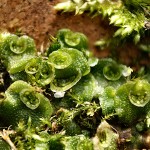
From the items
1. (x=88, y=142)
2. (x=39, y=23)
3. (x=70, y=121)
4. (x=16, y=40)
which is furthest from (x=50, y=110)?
(x=39, y=23)

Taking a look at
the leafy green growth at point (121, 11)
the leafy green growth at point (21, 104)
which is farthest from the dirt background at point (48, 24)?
the leafy green growth at point (21, 104)

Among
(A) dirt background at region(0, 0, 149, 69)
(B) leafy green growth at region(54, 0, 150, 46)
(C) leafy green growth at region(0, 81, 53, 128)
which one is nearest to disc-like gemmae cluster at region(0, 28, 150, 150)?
(C) leafy green growth at region(0, 81, 53, 128)

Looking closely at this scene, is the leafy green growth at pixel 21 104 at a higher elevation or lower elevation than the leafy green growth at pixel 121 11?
lower

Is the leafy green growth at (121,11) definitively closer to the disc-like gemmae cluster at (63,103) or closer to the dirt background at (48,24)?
the dirt background at (48,24)

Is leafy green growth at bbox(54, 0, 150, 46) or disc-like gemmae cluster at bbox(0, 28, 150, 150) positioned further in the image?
leafy green growth at bbox(54, 0, 150, 46)

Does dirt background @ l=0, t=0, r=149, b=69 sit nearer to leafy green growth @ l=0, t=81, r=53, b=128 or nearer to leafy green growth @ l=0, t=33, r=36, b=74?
leafy green growth @ l=0, t=33, r=36, b=74

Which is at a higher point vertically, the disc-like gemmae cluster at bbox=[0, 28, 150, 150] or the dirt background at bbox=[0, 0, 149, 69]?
the dirt background at bbox=[0, 0, 149, 69]

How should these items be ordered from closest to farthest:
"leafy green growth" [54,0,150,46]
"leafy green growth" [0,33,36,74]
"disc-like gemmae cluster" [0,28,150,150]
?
1. "disc-like gemmae cluster" [0,28,150,150]
2. "leafy green growth" [0,33,36,74]
3. "leafy green growth" [54,0,150,46]

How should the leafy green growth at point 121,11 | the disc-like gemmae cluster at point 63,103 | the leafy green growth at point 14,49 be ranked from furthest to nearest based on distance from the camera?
the leafy green growth at point 121,11 → the leafy green growth at point 14,49 → the disc-like gemmae cluster at point 63,103

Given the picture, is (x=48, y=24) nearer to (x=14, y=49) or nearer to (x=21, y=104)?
(x=14, y=49)
